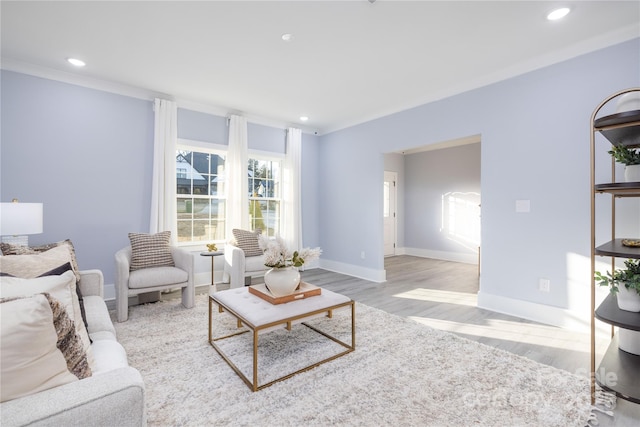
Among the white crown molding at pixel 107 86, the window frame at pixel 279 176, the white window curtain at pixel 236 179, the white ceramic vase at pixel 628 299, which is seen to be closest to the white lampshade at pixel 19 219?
the white crown molding at pixel 107 86

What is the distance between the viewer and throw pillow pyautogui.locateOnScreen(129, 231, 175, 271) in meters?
3.44

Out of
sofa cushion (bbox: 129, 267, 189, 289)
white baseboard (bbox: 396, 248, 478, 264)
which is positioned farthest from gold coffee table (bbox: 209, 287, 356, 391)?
white baseboard (bbox: 396, 248, 478, 264)

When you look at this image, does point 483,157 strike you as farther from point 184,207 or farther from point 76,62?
point 76,62

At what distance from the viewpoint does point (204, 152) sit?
15.7ft

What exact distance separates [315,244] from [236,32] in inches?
162

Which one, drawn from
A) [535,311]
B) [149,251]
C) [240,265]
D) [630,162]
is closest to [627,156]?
[630,162]

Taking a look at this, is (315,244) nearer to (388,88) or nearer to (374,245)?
(374,245)

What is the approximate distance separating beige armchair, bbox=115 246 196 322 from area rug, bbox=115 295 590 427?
34 cm

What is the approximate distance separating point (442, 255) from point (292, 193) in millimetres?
4070

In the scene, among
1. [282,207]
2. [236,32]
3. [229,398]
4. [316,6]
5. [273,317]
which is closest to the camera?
[229,398]

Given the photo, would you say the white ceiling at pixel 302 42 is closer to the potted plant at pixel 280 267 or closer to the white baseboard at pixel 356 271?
the potted plant at pixel 280 267

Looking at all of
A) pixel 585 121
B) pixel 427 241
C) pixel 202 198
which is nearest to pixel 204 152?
pixel 202 198

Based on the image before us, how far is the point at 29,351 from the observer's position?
913 millimetres

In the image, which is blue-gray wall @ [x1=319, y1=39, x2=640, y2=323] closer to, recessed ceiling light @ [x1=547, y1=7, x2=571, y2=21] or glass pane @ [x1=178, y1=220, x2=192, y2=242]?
recessed ceiling light @ [x1=547, y1=7, x2=571, y2=21]
